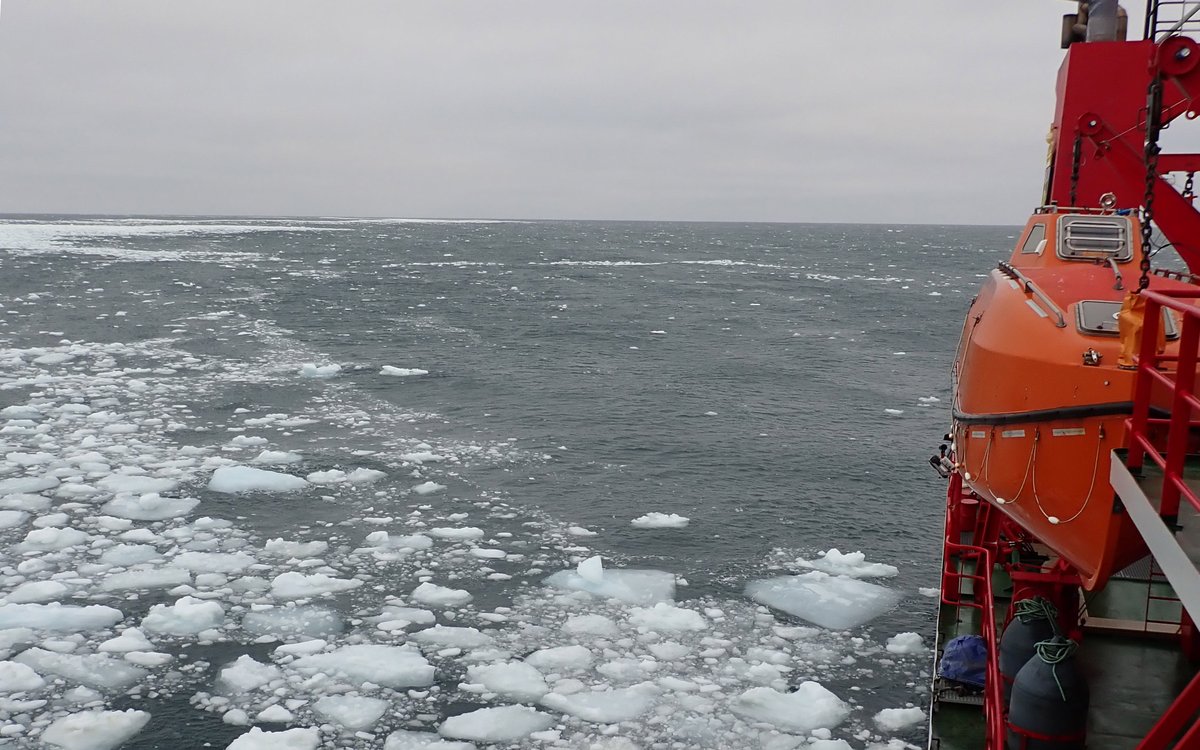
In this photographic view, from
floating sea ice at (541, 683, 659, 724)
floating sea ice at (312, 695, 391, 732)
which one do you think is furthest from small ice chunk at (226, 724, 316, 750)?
floating sea ice at (541, 683, 659, 724)

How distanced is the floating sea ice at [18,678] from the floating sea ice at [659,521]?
6.55m

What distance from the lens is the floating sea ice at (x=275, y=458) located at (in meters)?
13.2

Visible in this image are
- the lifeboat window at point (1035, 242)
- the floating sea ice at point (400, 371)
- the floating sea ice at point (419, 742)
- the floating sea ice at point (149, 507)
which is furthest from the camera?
the floating sea ice at point (400, 371)

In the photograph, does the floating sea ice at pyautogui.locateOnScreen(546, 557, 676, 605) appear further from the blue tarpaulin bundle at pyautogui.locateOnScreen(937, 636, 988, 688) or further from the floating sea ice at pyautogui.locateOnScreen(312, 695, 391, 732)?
the blue tarpaulin bundle at pyautogui.locateOnScreen(937, 636, 988, 688)

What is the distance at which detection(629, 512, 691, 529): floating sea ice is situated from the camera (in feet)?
37.8

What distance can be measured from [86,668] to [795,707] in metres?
5.77

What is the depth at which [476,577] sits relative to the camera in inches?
381

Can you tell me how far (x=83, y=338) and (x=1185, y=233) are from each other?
2530 centimetres

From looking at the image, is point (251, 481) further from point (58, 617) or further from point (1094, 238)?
point (1094, 238)

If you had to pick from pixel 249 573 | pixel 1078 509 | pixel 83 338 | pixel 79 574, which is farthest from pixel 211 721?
pixel 83 338

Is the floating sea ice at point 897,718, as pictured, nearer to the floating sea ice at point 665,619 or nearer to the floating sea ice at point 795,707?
the floating sea ice at point 795,707

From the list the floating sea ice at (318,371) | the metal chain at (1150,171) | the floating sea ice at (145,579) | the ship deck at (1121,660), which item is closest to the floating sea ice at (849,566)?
the ship deck at (1121,660)

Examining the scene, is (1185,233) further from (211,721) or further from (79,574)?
(79,574)

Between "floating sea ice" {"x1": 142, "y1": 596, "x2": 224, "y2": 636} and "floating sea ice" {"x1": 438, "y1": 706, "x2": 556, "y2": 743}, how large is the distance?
2808mm
